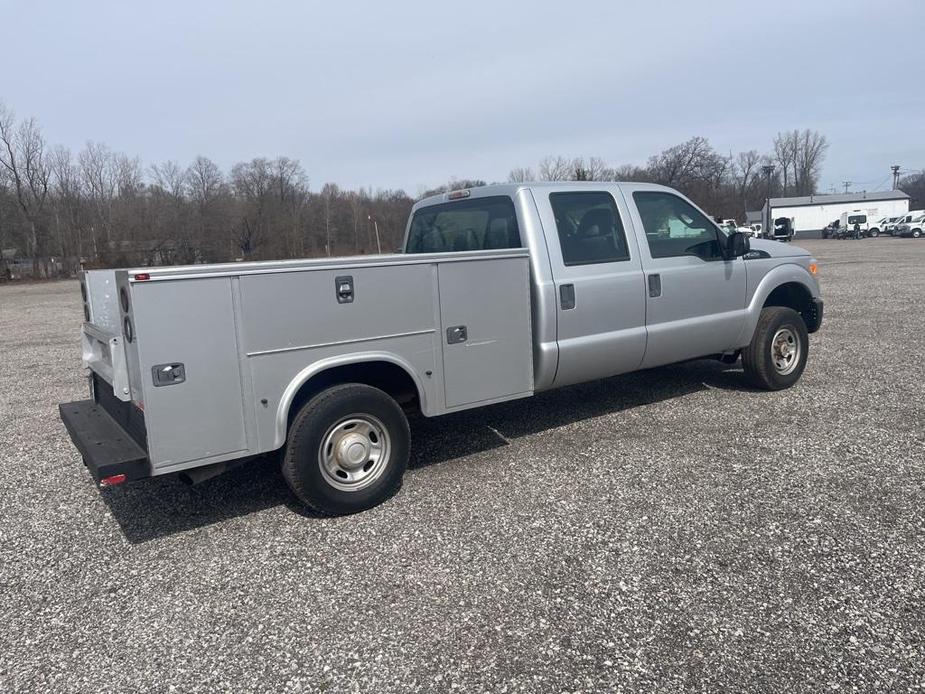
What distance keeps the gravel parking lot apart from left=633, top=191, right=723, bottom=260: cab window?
1512mm

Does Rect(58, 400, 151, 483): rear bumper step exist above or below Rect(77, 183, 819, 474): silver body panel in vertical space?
below

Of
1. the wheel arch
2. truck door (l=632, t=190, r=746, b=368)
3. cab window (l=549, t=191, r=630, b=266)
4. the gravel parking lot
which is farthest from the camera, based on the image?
truck door (l=632, t=190, r=746, b=368)

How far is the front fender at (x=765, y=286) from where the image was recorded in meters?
6.68

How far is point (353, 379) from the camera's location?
15.1ft

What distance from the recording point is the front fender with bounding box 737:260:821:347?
263 inches

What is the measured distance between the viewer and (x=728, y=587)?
3.45 meters

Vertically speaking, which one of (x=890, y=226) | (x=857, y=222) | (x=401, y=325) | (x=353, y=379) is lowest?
(x=353, y=379)

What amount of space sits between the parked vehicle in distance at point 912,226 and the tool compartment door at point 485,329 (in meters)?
61.1

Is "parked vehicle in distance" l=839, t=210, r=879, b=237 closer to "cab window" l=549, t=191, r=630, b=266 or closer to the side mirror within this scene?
the side mirror

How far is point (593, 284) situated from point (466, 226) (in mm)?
1232

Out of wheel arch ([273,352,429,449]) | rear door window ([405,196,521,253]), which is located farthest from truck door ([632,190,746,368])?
wheel arch ([273,352,429,449])

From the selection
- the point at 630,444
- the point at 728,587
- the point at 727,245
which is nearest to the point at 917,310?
the point at 727,245

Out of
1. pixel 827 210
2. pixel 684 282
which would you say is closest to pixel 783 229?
pixel 684 282

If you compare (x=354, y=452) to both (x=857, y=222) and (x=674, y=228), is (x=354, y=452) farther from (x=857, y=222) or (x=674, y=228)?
(x=857, y=222)
